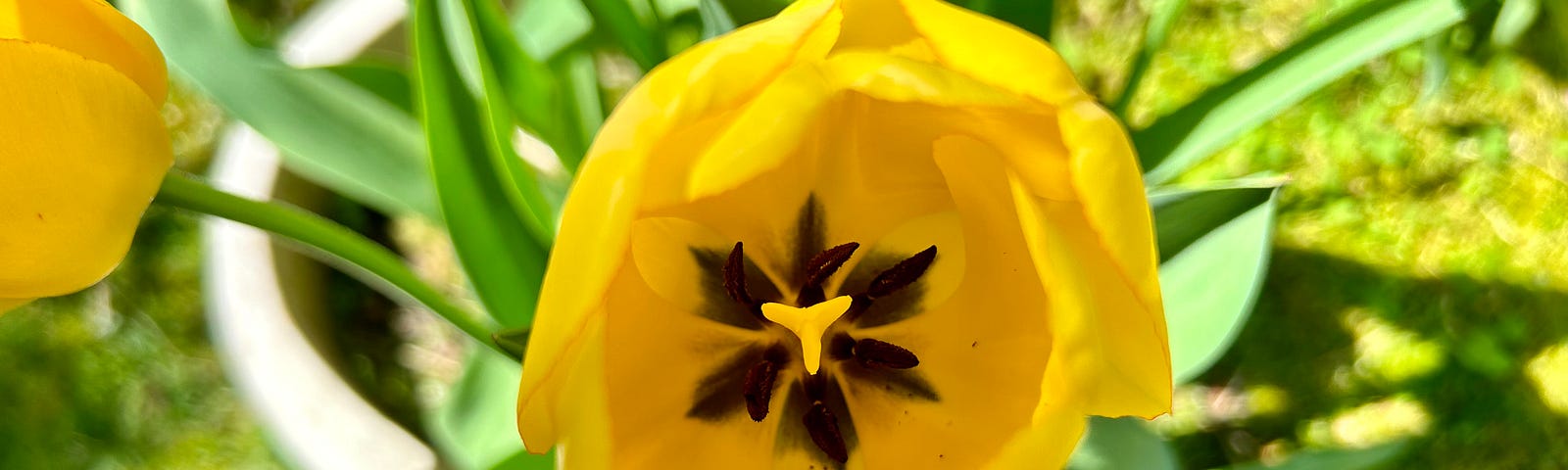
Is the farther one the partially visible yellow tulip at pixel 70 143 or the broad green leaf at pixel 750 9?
the broad green leaf at pixel 750 9

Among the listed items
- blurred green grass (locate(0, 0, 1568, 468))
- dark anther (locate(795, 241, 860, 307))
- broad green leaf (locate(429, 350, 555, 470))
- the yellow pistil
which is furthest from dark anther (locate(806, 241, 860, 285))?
blurred green grass (locate(0, 0, 1568, 468))

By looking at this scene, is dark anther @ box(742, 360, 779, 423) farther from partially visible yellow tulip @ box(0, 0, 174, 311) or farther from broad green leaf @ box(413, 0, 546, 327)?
partially visible yellow tulip @ box(0, 0, 174, 311)

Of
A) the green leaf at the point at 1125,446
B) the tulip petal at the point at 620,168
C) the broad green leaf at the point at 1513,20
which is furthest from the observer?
the broad green leaf at the point at 1513,20

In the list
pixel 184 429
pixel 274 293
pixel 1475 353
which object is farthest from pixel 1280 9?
pixel 184 429

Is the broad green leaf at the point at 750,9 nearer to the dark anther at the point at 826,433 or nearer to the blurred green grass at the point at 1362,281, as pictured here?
the dark anther at the point at 826,433

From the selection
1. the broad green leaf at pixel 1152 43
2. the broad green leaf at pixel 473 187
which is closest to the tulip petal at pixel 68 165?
the broad green leaf at pixel 473 187

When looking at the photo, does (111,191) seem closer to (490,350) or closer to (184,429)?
(490,350)

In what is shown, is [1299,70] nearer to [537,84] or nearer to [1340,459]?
[1340,459]
